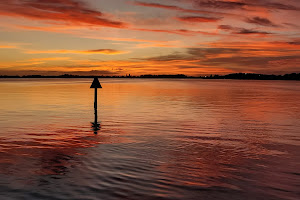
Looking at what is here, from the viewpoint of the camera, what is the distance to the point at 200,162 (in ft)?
36.5

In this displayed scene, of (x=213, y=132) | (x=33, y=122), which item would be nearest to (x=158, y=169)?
(x=213, y=132)

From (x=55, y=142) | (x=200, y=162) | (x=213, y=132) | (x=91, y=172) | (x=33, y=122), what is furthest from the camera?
(x=33, y=122)

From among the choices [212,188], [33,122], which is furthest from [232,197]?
[33,122]

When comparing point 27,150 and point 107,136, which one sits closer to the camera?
point 27,150

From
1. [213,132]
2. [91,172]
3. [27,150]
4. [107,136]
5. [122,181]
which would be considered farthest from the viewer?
[213,132]

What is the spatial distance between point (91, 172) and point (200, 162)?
3.97 metres

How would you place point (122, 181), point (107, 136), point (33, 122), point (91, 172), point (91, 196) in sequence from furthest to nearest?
point (33, 122) → point (107, 136) → point (91, 172) → point (122, 181) → point (91, 196)

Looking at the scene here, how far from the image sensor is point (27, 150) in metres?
12.7

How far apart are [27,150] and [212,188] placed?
26.4ft

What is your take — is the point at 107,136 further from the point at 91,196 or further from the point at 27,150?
the point at 91,196

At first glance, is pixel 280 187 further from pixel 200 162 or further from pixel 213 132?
pixel 213 132

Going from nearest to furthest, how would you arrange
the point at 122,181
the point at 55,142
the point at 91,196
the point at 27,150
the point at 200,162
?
the point at 91,196 → the point at 122,181 → the point at 200,162 → the point at 27,150 → the point at 55,142

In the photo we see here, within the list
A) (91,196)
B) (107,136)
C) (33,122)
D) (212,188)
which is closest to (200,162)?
(212,188)

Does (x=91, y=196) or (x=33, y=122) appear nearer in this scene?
(x=91, y=196)
